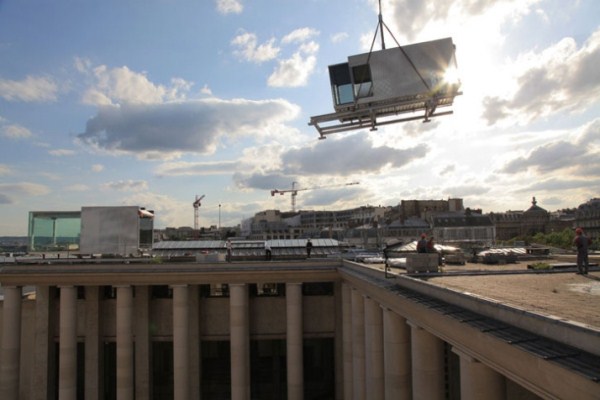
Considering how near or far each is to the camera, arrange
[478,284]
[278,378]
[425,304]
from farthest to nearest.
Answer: [278,378]
[478,284]
[425,304]

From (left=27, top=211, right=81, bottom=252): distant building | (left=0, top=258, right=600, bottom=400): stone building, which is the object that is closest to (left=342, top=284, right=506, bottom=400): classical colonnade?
(left=0, top=258, right=600, bottom=400): stone building

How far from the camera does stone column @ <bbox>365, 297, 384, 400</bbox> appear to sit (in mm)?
20156

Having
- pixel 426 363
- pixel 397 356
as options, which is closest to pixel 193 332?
pixel 397 356

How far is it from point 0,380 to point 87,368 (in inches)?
208

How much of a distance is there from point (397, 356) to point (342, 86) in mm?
15620

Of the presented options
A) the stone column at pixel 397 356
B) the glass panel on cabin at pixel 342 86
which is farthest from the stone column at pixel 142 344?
the stone column at pixel 397 356

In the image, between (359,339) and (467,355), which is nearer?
(467,355)

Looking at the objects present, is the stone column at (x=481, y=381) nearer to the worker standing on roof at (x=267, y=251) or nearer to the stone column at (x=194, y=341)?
the stone column at (x=194, y=341)

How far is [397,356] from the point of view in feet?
55.7

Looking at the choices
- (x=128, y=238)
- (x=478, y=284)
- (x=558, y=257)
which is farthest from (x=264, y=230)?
A: (x=478, y=284)

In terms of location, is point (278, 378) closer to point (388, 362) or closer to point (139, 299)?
point (139, 299)

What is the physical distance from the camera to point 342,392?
1332 inches

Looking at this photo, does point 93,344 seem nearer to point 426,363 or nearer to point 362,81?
point 362,81

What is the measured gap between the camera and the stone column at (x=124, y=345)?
30984 millimetres
